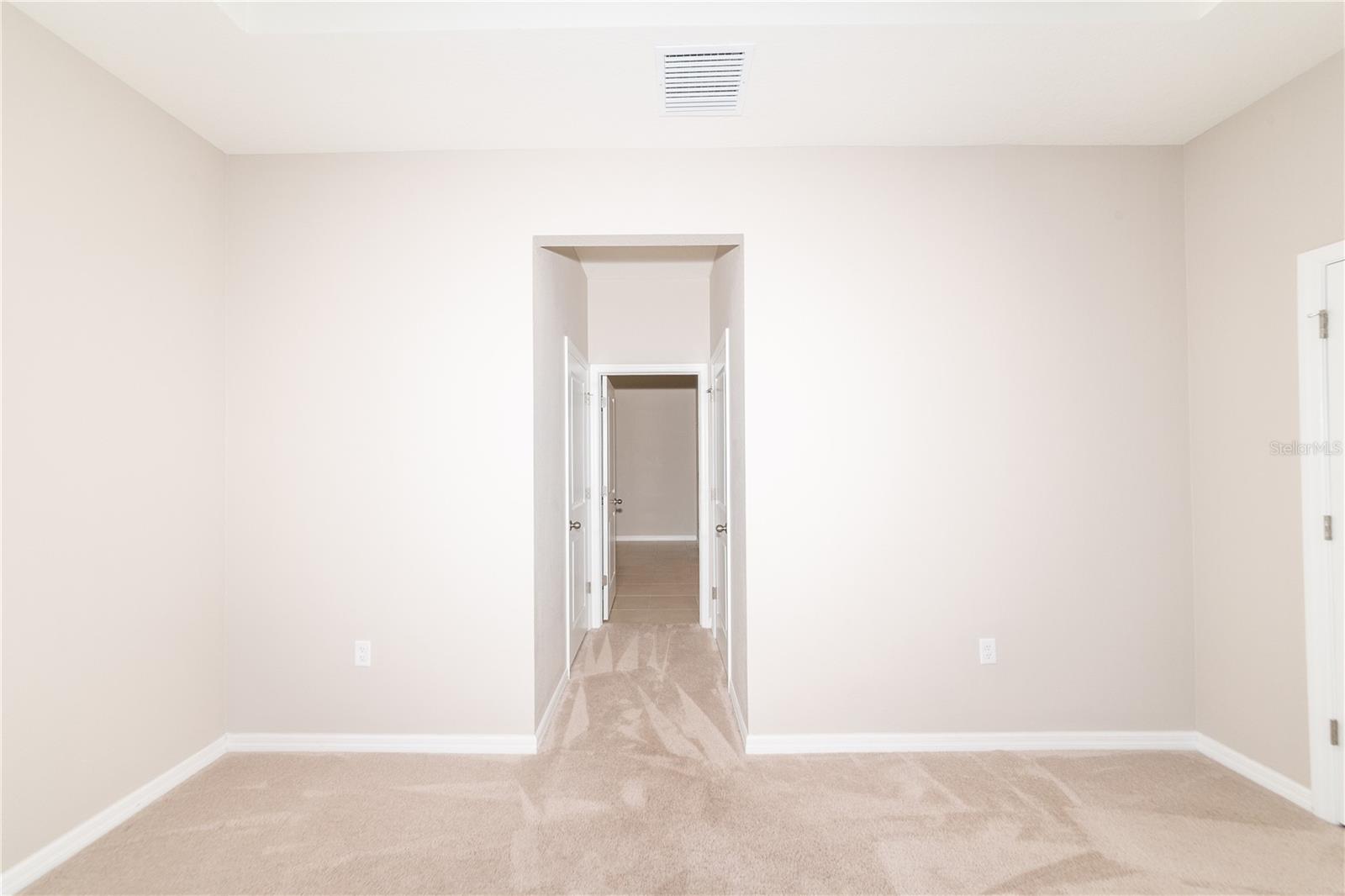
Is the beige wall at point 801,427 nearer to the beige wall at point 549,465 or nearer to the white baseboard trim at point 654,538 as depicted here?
the beige wall at point 549,465

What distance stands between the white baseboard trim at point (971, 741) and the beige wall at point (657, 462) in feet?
23.9

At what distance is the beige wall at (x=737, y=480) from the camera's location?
3.05 metres

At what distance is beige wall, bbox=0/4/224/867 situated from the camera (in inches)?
80.4

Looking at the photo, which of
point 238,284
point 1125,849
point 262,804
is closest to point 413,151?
point 238,284

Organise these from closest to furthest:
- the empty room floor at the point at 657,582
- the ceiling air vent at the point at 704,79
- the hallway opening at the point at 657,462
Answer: the ceiling air vent at the point at 704,79 → the empty room floor at the point at 657,582 → the hallway opening at the point at 657,462

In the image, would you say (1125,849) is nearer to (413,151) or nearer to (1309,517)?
(1309,517)

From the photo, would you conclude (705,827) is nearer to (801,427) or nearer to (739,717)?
(739,717)

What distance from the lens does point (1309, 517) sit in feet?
7.95

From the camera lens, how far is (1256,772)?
2.64 meters

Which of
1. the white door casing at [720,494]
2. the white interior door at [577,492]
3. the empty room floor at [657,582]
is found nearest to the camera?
the white door casing at [720,494]

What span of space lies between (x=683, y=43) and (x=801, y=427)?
160cm

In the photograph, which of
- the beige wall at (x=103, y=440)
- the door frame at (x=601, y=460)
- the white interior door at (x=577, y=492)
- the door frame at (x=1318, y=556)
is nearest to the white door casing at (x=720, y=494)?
the door frame at (x=601, y=460)

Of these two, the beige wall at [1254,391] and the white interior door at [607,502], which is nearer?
the beige wall at [1254,391]

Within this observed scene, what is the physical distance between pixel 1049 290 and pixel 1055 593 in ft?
4.57
